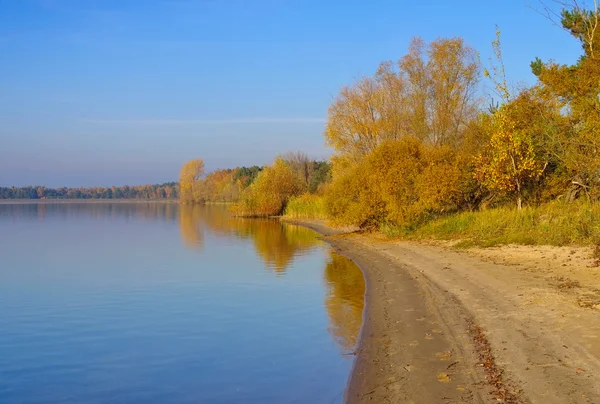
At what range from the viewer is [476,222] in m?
22.4

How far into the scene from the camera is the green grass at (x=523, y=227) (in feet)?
54.3

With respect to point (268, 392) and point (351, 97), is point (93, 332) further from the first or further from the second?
point (351, 97)

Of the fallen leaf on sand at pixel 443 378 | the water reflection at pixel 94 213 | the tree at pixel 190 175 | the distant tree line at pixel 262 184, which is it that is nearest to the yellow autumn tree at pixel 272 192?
the distant tree line at pixel 262 184

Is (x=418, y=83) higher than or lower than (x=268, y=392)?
higher

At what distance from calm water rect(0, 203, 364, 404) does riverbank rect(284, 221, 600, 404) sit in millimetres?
791

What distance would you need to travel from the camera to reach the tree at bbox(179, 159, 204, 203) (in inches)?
5138

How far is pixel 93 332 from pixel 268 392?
528 cm

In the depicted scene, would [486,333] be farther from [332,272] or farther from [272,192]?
[272,192]

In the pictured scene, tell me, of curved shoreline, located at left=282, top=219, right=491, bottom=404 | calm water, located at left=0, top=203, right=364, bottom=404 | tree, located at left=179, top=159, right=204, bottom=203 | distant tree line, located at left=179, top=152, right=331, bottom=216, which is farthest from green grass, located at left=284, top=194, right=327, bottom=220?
tree, located at left=179, top=159, right=204, bottom=203

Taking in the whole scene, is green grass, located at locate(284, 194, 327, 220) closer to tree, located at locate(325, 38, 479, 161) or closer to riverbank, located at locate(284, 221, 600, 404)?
tree, located at locate(325, 38, 479, 161)

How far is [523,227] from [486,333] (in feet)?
38.8

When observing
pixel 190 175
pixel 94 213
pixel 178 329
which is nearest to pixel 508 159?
pixel 178 329

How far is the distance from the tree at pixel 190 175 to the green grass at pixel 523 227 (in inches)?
4288

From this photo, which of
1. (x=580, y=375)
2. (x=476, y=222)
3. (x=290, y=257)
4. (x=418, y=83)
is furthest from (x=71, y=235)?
(x=580, y=375)
